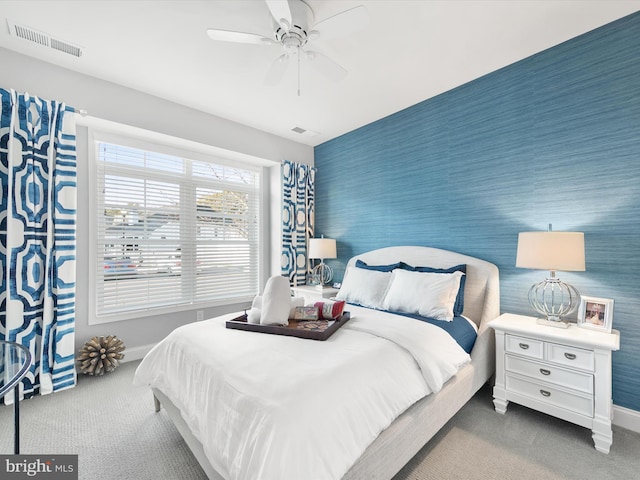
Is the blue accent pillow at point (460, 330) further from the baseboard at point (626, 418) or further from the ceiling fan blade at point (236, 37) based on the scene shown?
the ceiling fan blade at point (236, 37)

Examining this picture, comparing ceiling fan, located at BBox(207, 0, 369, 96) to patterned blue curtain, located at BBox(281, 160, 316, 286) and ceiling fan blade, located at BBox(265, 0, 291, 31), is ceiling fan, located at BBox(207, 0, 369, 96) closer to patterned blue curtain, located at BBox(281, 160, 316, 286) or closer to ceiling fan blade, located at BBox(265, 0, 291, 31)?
ceiling fan blade, located at BBox(265, 0, 291, 31)

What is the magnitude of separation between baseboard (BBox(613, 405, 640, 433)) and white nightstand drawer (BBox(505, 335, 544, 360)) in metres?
0.67

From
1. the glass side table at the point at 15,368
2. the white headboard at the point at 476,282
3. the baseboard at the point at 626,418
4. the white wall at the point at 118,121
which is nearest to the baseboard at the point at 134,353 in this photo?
the white wall at the point at 118,121

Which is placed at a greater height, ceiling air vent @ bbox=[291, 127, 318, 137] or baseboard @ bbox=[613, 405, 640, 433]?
ceiling air vent @ bbox=[291, 127, 318, 137]

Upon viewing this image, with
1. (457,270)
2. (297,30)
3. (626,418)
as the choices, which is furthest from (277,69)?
(626,418)

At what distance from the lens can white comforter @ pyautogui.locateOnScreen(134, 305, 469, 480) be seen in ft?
3.56

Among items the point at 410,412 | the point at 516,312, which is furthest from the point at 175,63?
the point at 516,312

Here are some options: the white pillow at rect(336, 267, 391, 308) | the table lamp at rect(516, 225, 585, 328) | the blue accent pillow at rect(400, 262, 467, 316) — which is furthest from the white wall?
the table lamp at rect(516, 225, 585, 328)

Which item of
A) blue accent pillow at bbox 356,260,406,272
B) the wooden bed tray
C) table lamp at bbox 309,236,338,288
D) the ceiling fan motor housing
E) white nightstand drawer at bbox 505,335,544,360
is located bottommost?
white nightstand drawer at bbox 505,335,544,360

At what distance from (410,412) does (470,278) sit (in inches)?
60.5

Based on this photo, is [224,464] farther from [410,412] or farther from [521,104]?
[521,104]

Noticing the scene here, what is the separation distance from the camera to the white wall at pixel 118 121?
246cm

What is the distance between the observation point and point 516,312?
2502mm

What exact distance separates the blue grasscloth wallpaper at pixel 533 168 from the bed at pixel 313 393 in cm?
95
